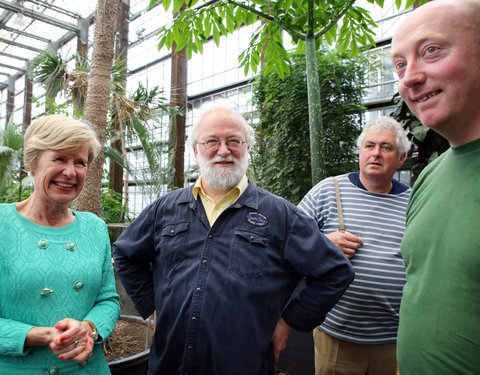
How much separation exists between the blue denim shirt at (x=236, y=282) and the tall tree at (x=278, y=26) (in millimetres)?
1142

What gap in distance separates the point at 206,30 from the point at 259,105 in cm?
397

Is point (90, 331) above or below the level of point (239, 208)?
below

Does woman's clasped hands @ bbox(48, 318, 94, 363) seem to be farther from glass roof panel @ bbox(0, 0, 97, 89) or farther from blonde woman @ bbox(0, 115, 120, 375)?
glass roof panel @ bbox(0, 0, 97, 89)

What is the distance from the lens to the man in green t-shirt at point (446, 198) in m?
0.79

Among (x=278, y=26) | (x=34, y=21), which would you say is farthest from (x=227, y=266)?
(x=34, y=21)

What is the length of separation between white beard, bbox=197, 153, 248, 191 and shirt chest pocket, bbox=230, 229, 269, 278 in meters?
0.25

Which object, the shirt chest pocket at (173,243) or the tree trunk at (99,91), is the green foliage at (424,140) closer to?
the shirt chest pocket at (173,243)

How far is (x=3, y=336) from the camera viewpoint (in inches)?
48.2

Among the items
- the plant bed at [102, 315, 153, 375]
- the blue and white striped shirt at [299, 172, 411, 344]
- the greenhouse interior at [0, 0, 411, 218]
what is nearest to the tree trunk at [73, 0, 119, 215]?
the greenhouse interior at [0, 0, 411, 218]

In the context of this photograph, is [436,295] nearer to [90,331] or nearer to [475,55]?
[475,55]

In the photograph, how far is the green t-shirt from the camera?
0.78 m

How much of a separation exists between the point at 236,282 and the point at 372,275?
0.83m

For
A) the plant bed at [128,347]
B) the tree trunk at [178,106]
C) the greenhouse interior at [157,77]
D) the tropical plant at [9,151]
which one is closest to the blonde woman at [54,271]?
the plant bed at [128,347]

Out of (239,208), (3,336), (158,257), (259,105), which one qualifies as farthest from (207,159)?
(259,105)
